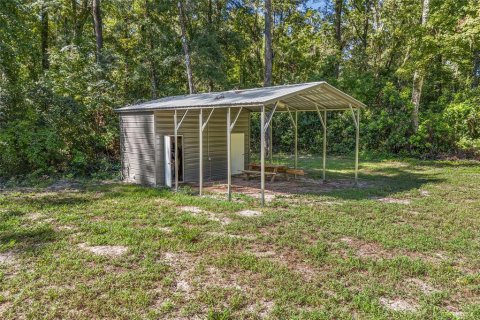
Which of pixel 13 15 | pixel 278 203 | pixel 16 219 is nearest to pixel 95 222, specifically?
pixel 16 219

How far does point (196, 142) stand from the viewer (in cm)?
1105

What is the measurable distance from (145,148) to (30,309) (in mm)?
7345

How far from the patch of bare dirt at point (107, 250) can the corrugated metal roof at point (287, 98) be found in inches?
161

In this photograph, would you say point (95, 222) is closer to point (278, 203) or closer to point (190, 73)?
point (278, 203)

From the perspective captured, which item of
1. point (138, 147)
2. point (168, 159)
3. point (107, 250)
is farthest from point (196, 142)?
point (107, 250)

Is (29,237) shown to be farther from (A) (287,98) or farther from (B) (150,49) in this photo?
(B) (150,49)

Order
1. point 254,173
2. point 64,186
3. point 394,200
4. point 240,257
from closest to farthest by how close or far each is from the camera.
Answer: point 240,257 < point 394,200 < point 64,186 < point 254,173

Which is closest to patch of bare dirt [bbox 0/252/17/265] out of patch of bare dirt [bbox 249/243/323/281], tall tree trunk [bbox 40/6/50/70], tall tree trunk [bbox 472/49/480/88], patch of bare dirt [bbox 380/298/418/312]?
patch of bare dirt [bbox 249/243/323/281]

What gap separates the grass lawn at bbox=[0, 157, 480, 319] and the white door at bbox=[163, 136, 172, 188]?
165cm

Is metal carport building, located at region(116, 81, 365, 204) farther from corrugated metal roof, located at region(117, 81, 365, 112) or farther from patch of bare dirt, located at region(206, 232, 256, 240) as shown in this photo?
patch of bare dirt, located at region(206, 232, 256, 240)

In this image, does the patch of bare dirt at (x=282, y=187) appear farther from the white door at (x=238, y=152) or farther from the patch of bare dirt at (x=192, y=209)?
the patch of bare dirt at (x=192, y=209)

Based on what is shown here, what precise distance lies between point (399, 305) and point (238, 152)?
9.16m

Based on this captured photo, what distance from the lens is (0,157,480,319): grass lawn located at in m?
3.59

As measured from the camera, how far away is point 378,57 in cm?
2114
